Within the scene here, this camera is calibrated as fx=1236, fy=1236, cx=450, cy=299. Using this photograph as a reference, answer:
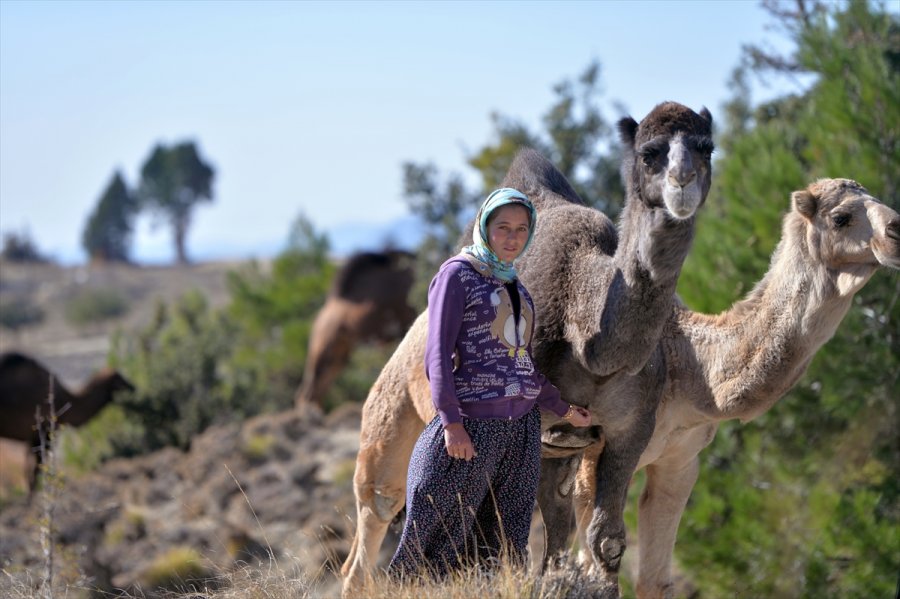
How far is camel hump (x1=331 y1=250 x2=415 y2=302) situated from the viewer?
22.5 meters

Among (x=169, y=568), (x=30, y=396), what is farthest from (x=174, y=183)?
(x=169, y=568)

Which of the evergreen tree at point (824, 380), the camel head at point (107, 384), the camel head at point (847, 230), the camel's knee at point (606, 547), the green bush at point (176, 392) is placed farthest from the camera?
the green bush at point (176, 392)

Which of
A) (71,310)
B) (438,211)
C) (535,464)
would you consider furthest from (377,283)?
(71,310)

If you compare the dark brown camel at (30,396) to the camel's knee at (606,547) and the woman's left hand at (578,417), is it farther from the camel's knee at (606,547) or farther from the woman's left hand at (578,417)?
the woman's left hand at (578,417)

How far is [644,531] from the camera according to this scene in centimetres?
695

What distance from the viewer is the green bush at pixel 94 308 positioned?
164 ft

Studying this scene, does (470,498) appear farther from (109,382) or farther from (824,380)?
(109,382)

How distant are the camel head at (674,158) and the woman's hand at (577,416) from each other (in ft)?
3.36

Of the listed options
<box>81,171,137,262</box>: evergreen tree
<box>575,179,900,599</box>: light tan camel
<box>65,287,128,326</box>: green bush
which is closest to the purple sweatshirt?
<box>575,179,900,599</box>: light tan camel

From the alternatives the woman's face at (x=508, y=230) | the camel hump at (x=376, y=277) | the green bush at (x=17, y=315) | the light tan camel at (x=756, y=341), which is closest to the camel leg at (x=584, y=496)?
Answer: the light tan camel at (x=756, y=341)

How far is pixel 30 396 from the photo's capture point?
61.2 feet

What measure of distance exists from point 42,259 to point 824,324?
65.7 m

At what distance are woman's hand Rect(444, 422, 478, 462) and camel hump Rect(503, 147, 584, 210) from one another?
2.19m

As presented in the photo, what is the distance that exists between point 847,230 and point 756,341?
2.39 ft
